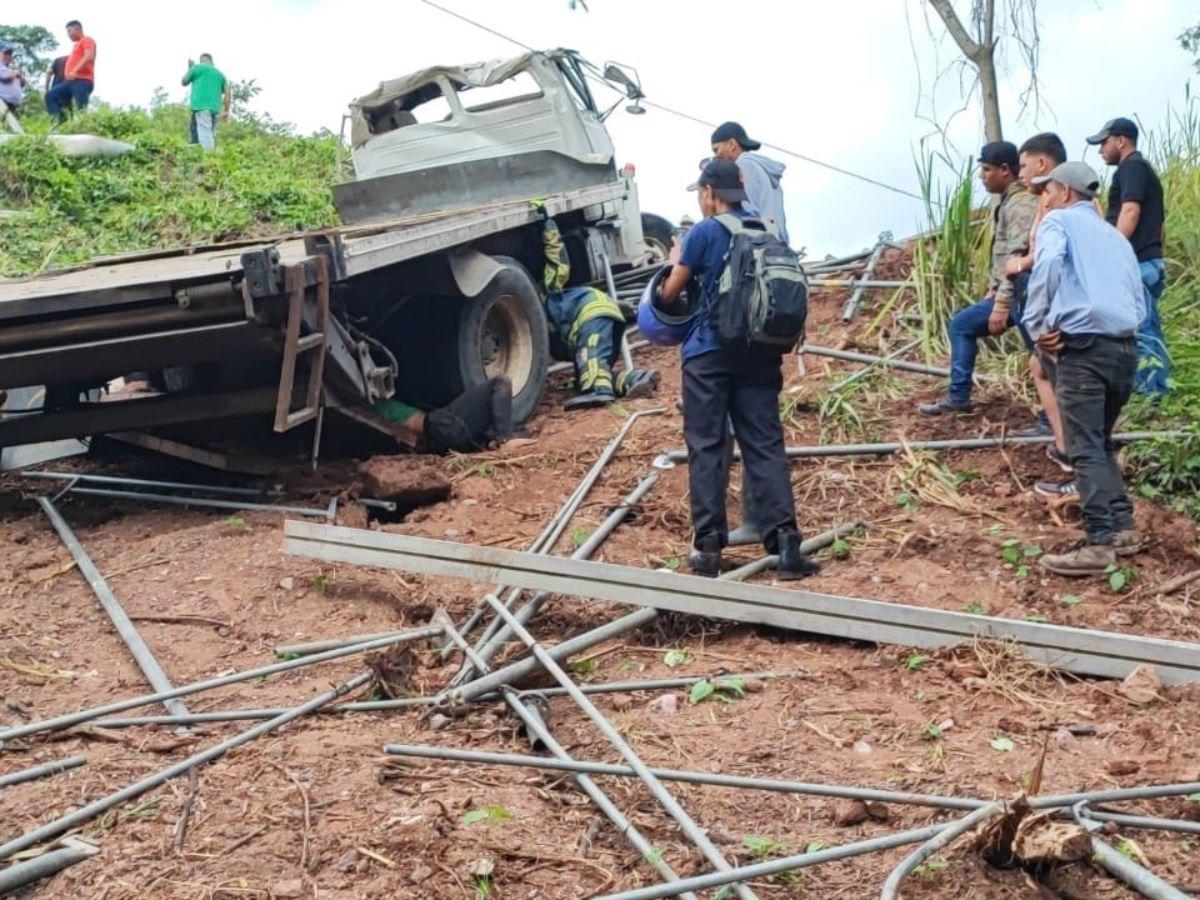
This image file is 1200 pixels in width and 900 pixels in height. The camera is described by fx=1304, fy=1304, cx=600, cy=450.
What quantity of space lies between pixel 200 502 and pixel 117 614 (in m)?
1.70

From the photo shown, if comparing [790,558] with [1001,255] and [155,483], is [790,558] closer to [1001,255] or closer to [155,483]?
[1001,255]

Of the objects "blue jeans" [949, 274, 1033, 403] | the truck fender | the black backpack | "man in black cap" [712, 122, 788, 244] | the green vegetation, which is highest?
the green vegetation

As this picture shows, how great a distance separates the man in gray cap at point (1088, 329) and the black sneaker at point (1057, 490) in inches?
29.9

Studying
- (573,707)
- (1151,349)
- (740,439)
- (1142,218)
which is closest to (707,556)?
(740,439)

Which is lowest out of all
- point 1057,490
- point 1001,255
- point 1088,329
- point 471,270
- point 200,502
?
point 1057,490

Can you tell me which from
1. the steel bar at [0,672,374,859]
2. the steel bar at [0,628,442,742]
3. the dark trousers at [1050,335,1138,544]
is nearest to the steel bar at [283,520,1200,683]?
the steel bar at [0,628,442,742]

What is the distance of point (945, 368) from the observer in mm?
8055

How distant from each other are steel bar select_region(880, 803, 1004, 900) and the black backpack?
2.46m

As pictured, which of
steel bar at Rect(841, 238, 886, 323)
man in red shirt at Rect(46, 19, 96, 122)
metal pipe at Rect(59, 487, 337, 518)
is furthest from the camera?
man in red shirt at Rect(46, 19, 96, 122)

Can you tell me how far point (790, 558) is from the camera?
551 cm

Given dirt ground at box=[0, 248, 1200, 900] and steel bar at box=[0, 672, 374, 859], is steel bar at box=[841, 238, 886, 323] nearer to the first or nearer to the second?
dirt ground at box=[0, 248, 1200, 900]

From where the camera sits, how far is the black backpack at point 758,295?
5.18m

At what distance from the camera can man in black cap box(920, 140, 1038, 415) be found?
6.41m

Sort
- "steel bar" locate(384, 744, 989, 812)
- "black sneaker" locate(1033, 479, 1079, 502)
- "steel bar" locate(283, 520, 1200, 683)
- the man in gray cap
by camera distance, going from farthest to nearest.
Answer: "black sneaker" locate(1033, 479, 1079, 502)
the man in gray cap
"steel bar" locate(283, 520, 1200, 683)
"steel bar" locate(384, 744, 989, 812)
